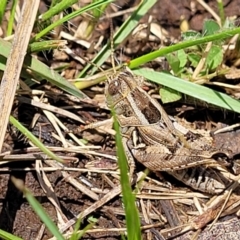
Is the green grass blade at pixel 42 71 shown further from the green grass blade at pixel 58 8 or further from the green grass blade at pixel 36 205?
the green grass blade at pixel 36 205

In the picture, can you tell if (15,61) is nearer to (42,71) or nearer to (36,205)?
(42,71)

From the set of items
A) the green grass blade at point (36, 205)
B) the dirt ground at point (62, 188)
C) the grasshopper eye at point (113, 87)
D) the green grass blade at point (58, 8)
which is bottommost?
the dirt ground at point (62, 188)

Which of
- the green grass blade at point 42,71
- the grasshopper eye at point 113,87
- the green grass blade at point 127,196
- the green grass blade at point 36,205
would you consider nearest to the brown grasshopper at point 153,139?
the grasshopper eye at point 113,87

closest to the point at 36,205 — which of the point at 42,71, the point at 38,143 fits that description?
the point at 38,143

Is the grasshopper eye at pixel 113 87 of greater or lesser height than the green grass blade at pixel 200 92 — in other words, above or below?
above

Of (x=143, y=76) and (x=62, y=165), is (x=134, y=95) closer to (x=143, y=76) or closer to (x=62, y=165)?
(x=143, y=76)

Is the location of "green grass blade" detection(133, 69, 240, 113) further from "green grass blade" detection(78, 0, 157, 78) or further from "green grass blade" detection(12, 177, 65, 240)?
"green grass blade" detection(12, 177, 65, 240)

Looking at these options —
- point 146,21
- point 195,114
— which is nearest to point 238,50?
point 195,114
